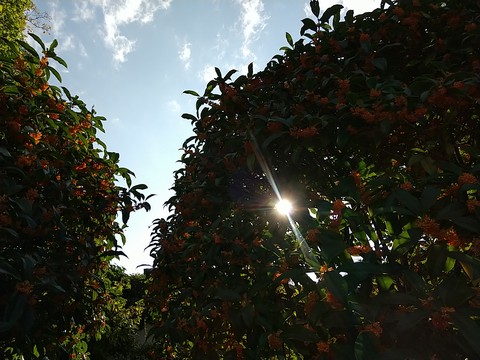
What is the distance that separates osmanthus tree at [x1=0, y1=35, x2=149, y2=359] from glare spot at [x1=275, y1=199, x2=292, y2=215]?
140cm

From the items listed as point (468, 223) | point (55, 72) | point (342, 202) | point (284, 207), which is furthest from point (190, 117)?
point (468, 223)

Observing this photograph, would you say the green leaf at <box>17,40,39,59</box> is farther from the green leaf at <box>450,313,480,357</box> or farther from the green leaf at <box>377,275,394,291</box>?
the green leaf at <box>450,313,480,357</box>

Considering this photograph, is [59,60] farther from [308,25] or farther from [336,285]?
[336,285]

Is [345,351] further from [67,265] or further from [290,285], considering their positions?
[67,265]

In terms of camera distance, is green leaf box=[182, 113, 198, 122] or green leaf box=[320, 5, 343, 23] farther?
green leaf box=[182, 113, 198, 122]

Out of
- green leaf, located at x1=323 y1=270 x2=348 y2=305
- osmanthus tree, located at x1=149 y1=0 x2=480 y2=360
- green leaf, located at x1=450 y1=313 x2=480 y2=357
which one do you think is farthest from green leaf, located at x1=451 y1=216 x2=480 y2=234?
green leaf, located at x1=323 y1=270 x2=348 y2=305

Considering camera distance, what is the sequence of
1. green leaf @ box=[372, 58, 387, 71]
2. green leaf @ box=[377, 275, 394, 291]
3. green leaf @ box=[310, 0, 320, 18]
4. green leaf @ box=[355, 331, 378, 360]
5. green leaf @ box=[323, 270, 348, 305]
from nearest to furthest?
green leaf @ box=[355, 331, 378, 360] → green leaf @ box=[323, 270, 348, 305] → green leaf @ box=[377, 275, 394, 291] → green leaf @ box=[372, 58, 387, 71] → green leaf @ box=[310, 0, 320, 18]

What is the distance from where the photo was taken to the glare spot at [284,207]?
2.04m

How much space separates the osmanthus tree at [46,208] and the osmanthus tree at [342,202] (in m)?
0.65

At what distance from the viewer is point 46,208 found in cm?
264

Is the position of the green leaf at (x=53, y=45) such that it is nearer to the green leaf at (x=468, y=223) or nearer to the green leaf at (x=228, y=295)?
the green leaf at (x=228, y=295)

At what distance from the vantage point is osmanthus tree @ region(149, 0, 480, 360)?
1452 millimetres

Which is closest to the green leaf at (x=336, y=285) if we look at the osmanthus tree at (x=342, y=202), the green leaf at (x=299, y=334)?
the osmanthus tree at (x=342, y=202)

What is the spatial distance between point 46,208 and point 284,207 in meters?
1.81
